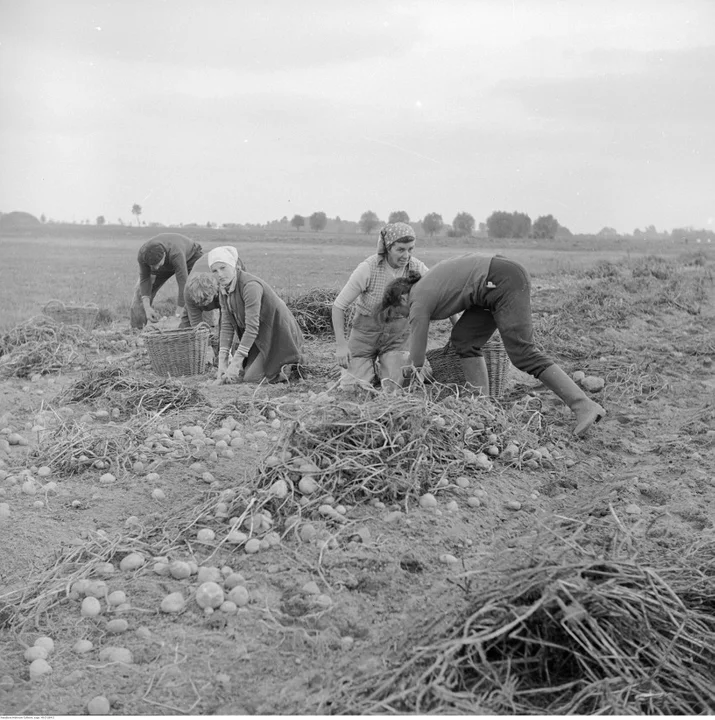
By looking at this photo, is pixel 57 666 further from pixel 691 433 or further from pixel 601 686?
pixel 691 433

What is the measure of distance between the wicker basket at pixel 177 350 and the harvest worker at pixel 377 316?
1750 millimetres

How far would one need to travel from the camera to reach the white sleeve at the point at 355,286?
5773 mm

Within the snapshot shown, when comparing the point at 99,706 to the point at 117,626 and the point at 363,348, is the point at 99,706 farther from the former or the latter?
the point at 363,348

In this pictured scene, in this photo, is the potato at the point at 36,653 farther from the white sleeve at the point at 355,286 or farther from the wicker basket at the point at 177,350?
the wicker basket at the point at 177,350

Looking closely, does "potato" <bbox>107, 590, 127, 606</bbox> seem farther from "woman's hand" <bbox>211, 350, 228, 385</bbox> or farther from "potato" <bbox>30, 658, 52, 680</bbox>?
"woman's hand" <bbox>211, 350, 228, 385</bbox>

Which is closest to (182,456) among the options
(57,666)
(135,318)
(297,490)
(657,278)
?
(297,490)

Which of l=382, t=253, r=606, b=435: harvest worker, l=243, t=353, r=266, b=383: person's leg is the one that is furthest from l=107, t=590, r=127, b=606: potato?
l=243, t=353, r=266, b=383: person's leg

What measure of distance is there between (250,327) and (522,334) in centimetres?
236

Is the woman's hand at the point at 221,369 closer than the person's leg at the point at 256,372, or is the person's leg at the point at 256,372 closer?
the woman's hand at the point at 221,369

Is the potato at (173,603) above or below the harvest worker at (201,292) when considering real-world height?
below

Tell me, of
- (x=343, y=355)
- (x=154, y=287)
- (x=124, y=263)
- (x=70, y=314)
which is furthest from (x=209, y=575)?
(x=124, y=263)

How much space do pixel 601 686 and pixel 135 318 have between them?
8.68 metres

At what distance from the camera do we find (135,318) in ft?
32.5

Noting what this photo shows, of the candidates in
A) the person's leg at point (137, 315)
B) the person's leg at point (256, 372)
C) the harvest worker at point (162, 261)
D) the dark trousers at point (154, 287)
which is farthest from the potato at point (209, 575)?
the person's leg at point (137, 315)
